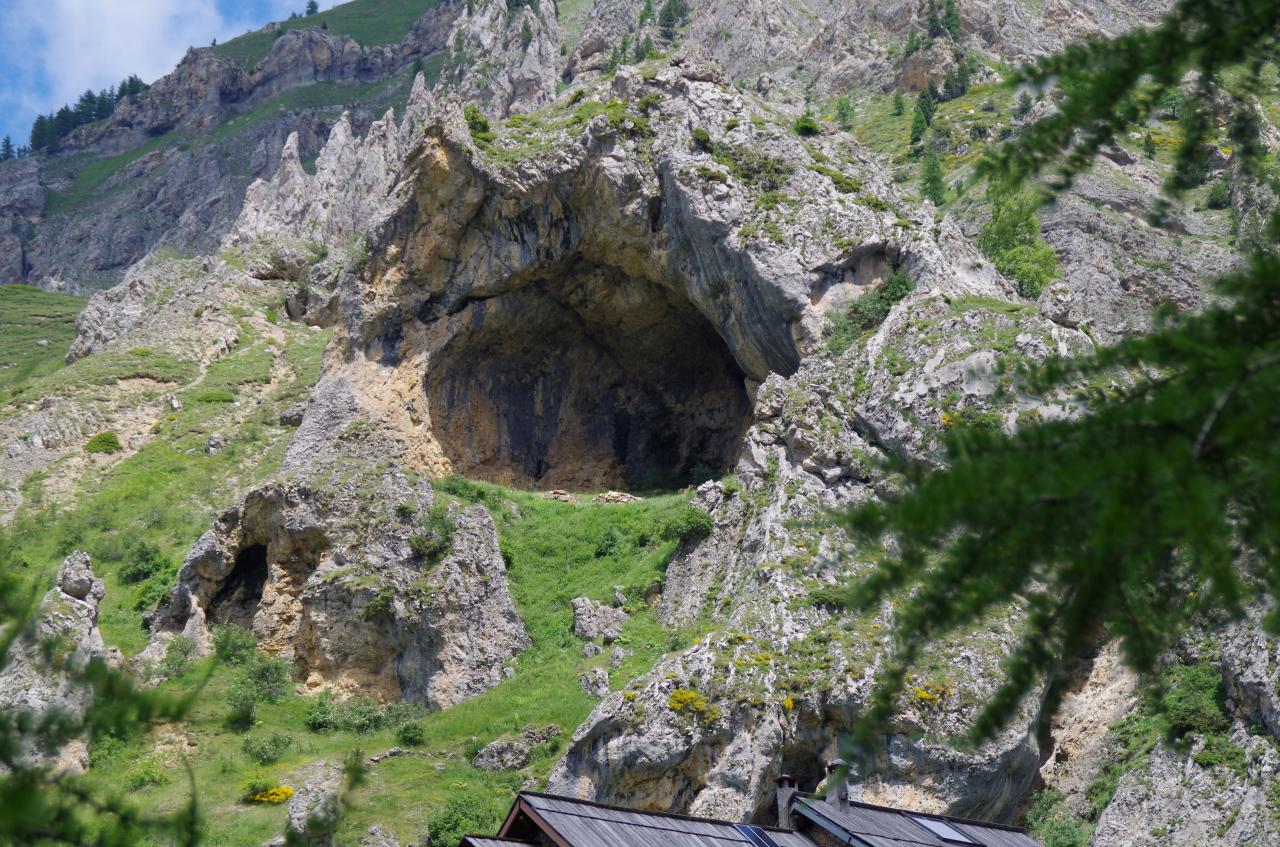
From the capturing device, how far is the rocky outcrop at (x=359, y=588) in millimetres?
38062

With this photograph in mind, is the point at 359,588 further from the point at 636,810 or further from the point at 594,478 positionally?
the point at 636,810

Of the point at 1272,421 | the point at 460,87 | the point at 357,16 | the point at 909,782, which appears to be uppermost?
the point at 357,16

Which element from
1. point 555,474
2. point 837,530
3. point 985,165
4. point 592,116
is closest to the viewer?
point 985,165

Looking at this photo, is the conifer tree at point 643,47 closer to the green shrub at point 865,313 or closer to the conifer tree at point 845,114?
the conifer tree at point 845,114

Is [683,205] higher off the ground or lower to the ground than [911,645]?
higher

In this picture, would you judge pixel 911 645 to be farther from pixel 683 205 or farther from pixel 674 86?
pixel 674 86

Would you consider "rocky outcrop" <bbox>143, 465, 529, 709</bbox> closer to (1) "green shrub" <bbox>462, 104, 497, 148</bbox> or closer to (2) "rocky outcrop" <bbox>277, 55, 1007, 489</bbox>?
(2) "rocky outcrop" <bbox>277, 55, 1007, 489</bbox>

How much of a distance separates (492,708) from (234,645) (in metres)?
9.55

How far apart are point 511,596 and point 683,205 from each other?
16528 millimetres

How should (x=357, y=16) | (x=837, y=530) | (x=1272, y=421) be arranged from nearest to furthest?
1. (x=1272, y=421)
2. (x=837, y=530)
3. (x=357, y=16)

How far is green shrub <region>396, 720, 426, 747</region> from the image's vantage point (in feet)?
113

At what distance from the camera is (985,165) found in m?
8.37

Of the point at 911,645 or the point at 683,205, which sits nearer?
Result: the point at 911,645

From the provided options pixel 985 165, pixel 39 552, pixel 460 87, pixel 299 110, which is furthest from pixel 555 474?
pixel 299 110
